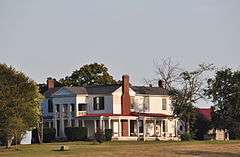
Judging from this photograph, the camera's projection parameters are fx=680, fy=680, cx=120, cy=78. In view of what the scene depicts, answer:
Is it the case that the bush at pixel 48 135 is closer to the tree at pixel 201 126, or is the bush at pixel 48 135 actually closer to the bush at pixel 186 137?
the bush at pixel 186 137

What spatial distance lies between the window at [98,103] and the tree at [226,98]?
15.4m

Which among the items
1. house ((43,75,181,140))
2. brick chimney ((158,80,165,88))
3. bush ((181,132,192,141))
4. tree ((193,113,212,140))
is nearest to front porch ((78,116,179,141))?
house ((43,75,181,140))

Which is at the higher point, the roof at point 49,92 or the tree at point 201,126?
the roof at point 49,92

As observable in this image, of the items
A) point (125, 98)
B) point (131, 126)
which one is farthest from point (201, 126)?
point (125, 98)

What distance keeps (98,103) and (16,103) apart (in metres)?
30.4

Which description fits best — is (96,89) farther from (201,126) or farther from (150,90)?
(201,126)

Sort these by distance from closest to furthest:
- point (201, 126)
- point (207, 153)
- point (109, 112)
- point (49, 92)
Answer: point (207, 153)
point (109, 112)
point (49, 92)
point (201, 126)

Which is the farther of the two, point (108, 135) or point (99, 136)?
point (108, 135)

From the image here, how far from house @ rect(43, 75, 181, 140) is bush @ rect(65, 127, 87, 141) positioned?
2332mm

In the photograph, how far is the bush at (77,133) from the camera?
91.4 m

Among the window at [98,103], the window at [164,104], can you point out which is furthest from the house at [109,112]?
the window at [164,104]

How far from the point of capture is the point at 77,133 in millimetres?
91938

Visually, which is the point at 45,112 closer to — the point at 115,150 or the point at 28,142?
the point at 28,142

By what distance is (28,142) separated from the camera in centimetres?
8856
